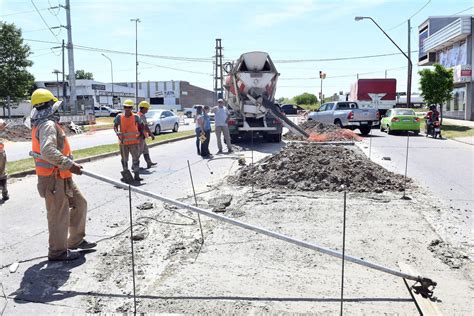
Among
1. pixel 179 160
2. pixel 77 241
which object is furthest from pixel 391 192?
pixel 179 160

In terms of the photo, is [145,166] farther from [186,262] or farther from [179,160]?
[186,262]

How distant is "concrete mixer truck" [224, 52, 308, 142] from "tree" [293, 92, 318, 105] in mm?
81077

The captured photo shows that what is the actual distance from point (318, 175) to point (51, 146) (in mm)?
5763

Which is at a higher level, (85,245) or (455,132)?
(455,132)

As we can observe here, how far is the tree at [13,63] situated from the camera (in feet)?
142

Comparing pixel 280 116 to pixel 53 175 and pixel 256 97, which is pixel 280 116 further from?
pixel 53 175

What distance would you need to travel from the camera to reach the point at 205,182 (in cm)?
1011

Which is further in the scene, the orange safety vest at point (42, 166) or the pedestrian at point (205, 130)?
the pedestrian at point (205, 130)

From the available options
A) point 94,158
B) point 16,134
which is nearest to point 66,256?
point 94,158

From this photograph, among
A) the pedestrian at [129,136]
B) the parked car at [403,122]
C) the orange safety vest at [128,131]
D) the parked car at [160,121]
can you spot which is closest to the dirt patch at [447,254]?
the pedestrian at [129,136]

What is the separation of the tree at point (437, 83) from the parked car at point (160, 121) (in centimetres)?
1543

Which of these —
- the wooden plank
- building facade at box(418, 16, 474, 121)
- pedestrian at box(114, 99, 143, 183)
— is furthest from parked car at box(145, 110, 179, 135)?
the wooden plank

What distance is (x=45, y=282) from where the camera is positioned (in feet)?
14.9

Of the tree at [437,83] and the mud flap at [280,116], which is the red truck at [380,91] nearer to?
the tree at [437,83]
